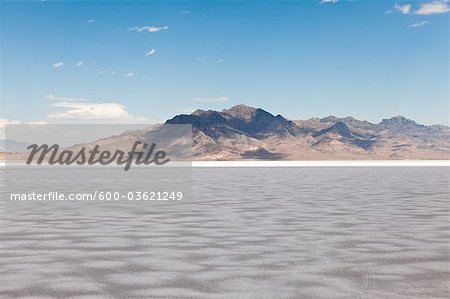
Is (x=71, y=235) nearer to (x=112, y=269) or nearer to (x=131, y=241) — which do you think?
(x=131, y=241)

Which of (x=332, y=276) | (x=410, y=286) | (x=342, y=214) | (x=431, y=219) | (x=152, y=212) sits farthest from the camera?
(x=152, y=212)

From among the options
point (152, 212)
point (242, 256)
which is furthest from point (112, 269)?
point (152, 212)

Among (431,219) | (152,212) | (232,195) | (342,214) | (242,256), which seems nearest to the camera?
(242,256)

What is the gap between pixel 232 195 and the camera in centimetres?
3114

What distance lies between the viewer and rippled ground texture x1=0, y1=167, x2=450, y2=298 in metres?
10.4

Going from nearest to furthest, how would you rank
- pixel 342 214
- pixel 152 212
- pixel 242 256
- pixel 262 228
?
pixel 242 256 → pixel 262 228 → pixel 342 214 → pixel 152 212

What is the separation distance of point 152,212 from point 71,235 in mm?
6738

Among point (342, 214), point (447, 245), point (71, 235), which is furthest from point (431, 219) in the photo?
point (71, 235)

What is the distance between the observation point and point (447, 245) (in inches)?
583

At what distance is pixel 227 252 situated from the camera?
549 inches

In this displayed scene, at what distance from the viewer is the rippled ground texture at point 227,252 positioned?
1044cm

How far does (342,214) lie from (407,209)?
128 inches

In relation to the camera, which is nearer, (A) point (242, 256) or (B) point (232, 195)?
(A) point (242, 256)

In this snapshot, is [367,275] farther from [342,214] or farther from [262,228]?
[342,214]
